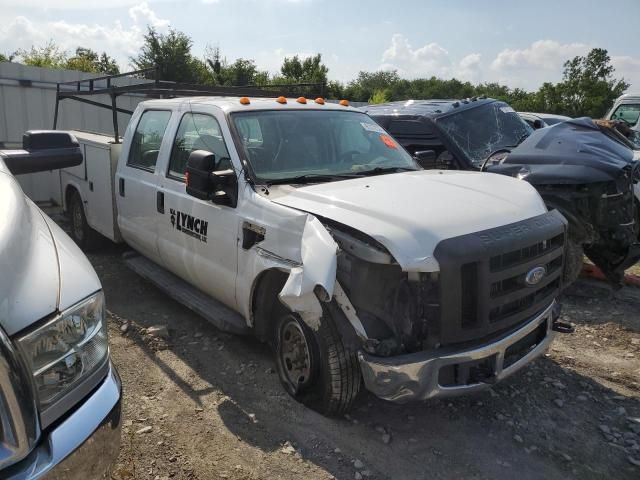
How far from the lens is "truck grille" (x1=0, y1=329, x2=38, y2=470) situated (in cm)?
152

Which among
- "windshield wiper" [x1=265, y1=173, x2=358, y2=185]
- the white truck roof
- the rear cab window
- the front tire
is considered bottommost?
the front tire

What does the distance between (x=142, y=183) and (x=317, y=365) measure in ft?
8.52

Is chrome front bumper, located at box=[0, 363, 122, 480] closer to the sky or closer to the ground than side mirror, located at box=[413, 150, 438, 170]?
closer to the ground

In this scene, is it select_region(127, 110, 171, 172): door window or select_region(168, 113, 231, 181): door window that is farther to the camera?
select_region(127, 110, 171, 172): door window

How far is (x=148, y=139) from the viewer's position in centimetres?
488

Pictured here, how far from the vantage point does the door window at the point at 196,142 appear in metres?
3.82

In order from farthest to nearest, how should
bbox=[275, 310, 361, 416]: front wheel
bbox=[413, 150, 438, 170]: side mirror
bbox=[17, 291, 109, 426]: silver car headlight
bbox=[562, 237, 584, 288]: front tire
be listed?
bbox=[413, 150, 438, 170]: side mirror
bbox=[562, 237, 584, 288]: front tire
bbox=[275, 310, 361, 416]: front wheel
bbox=[17, 291, 109, 426]: silver car headlight

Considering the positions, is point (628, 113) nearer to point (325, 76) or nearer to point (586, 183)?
point (586, 183)

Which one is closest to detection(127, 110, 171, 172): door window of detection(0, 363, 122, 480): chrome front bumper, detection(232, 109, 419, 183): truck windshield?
detection(232, 109, 419, 183): truck windshield

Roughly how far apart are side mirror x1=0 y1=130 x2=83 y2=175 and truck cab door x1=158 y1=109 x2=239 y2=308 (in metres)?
0.98

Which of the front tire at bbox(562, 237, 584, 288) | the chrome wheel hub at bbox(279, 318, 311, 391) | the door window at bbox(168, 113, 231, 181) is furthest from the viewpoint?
the front tire at bbox(562, 237, 584, 288)

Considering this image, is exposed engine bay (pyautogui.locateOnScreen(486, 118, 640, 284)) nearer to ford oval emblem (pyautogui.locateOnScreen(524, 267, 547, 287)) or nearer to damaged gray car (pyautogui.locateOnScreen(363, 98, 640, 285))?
damaged gray car (pyautogui.locateOnScreen(363, 98, 640, 285))

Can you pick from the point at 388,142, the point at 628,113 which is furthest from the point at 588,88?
the point at 388,142

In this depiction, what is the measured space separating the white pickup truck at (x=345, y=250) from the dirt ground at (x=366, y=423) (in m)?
0.30
